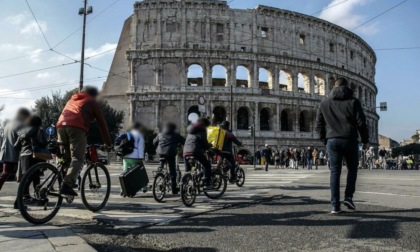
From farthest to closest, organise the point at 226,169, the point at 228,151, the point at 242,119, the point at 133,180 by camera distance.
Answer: the point at 242,119
the point at 226,169
the point at 228,151
the point at 133,180

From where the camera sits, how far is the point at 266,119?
52188 millimetres

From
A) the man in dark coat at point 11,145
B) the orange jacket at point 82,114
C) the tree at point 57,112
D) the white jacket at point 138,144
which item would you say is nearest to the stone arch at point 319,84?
the tree at point 57,112

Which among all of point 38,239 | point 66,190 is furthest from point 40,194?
point 38,239

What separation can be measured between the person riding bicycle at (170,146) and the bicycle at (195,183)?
13.2 inches

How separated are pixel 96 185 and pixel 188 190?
A: 1.52 m

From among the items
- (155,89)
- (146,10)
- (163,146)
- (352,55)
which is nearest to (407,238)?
(163,146)

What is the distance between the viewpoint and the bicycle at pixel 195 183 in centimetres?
634

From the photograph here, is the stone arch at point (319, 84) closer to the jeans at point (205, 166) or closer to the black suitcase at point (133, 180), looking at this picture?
the jeans at point (205, 166)

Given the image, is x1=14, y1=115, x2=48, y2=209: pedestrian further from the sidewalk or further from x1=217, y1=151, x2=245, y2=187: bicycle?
x1=217, y1=151, x2=245, y2=187: bicycle

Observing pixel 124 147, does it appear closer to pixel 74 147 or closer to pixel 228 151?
pixel 74 147

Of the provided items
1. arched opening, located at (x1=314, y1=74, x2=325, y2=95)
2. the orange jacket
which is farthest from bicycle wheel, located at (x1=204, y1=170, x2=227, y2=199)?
arched opening, located at (x1=314, y1=74, x2=325, y2=95)

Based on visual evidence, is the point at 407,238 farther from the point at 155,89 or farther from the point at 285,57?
the point at 285,57

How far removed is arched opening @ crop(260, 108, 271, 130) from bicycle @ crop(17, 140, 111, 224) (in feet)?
152

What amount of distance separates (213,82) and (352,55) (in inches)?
962
